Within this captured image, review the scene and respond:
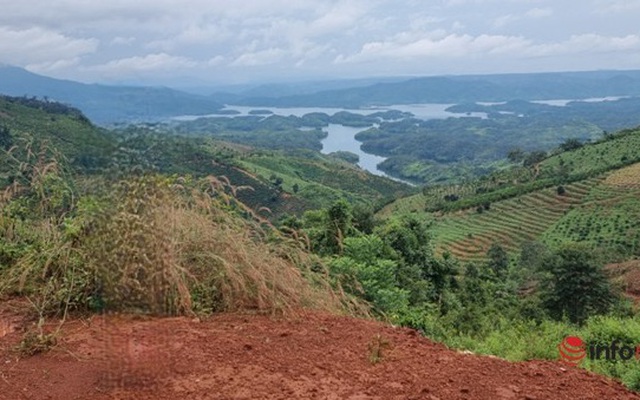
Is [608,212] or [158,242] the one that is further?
[608,212]

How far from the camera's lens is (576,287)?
15.9m

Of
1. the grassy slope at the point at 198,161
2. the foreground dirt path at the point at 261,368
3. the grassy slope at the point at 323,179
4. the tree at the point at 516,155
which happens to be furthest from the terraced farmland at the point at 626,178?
the foreground dirt path at the point at 261,368

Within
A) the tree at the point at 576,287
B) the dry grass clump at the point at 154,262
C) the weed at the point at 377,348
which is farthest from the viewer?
the tree at the point at 576,287

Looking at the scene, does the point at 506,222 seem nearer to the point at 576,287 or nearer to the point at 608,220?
the point at 608,220

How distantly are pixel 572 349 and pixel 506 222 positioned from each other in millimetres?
43791

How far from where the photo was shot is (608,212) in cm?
4281

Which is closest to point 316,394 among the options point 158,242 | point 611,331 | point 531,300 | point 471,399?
point 471,399

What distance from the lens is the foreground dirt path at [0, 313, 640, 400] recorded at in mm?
3197

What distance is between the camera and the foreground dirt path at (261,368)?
10.5 ft

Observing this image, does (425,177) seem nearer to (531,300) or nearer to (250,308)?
(531,300)

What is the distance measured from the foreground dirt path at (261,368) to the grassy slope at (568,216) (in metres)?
33.7

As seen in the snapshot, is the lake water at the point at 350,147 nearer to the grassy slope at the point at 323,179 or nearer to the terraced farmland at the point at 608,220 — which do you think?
the grassy slope at the point at 323,179

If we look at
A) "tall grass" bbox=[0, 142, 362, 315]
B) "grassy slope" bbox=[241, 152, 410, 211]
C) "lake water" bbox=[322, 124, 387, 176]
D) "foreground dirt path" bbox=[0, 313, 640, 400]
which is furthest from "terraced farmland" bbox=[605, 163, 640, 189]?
"lake water" bbox=[322, 124, 387, 176]

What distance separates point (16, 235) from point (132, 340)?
2.48 meters
